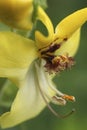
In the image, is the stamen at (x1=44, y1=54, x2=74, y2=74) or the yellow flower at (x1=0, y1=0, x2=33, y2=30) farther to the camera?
the stamen at (x1=44, y1=54, x2=74, y2=74)

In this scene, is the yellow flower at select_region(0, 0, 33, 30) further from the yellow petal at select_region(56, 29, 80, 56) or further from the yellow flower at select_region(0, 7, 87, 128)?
the yellow petal at select_region(56, 29, 80, 56)

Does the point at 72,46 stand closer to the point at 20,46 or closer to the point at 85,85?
the point at 20,46

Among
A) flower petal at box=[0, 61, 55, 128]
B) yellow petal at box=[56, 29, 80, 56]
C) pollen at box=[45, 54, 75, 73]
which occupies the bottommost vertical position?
flower petal at box=[0, 61, 55, 128]

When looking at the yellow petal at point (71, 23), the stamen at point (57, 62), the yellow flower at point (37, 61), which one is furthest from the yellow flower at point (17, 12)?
the stamen at point (57, 62)

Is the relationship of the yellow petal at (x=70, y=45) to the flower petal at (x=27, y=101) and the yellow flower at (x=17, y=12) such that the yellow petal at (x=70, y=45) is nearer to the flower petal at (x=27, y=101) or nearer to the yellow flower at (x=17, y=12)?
the flower petal at (x=27, y=101)

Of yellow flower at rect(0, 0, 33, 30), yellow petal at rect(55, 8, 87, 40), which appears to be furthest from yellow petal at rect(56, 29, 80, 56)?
yellow flower at rect(0, 0, 33, 30)

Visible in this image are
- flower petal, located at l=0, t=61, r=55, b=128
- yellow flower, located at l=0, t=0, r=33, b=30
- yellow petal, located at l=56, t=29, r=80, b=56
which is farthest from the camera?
yellow petal, located at l=56, t=29, r=80, b=56

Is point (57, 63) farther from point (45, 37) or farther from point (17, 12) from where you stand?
point (17, 12)
